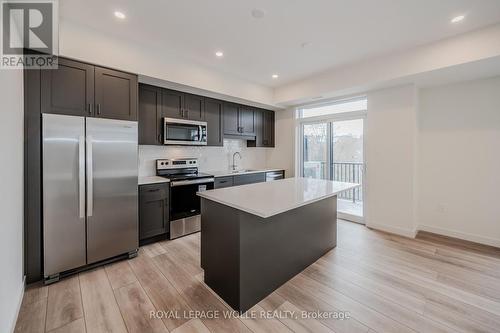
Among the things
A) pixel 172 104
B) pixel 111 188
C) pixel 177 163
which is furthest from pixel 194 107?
pixel 111 188

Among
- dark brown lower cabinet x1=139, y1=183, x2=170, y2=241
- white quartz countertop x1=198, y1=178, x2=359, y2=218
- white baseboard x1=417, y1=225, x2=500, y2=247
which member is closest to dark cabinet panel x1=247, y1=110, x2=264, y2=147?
dark brown lower cabinet x1=139, y1=183, x2=170, y2=241

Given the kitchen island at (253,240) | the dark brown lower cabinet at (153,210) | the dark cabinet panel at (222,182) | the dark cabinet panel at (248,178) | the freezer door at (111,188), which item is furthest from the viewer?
the dark cabinet panel at (248,178)

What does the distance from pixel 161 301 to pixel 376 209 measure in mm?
3615

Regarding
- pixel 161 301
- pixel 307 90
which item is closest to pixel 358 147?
pixel 307 90

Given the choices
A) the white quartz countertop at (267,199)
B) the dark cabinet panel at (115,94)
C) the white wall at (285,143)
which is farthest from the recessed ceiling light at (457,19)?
the dark cabinet panel at (115,94)

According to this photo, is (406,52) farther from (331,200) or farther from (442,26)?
(331,200)

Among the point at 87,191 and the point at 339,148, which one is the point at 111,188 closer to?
the point at 87,191

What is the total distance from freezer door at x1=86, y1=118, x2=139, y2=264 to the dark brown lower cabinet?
0.23m

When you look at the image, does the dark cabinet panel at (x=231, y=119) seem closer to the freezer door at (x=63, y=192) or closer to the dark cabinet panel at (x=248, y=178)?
the dark cabinet panel at (x=248, y=178)

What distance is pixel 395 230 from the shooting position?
3.66 metres

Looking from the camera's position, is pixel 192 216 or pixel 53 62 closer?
pixel 53 62

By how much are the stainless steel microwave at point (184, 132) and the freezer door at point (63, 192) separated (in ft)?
4.03

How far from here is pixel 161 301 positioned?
2.01 m

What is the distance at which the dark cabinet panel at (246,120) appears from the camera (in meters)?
4.73
